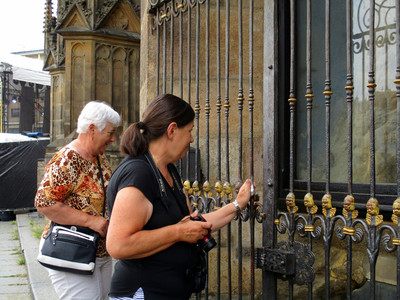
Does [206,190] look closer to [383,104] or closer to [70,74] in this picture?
[383,104]

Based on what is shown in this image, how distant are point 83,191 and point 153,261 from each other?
1086 mm

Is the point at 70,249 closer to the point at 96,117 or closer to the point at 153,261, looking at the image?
the point at 96,117

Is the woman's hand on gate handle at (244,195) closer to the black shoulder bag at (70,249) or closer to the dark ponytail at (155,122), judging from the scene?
the dark ponytail at (155,122)

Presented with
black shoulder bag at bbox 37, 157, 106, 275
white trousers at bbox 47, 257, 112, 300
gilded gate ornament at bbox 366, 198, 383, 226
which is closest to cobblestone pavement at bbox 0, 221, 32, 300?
white trousers at bbox 47, 257, 112, 300

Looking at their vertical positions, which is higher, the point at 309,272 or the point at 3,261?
the point at 309,272

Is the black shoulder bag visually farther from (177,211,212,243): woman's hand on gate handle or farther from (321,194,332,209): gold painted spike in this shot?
(321,194,332,209): gold painted spike

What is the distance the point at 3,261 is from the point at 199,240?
20.8 ft

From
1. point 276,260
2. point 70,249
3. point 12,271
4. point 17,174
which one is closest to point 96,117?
point 70,249

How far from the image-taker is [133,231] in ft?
7.21

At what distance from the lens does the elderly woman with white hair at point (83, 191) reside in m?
3.12

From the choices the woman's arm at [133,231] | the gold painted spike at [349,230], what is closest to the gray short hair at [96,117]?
the woman's arm at [133,231]

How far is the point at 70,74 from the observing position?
9.32 meters

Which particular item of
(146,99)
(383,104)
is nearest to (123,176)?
(383,104)

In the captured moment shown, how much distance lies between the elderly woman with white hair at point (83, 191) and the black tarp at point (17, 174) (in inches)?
483
